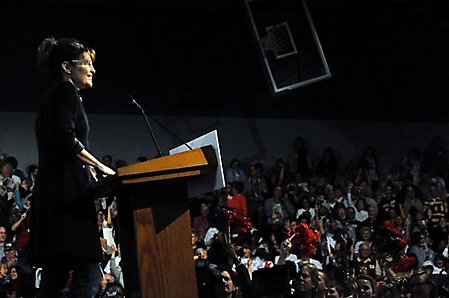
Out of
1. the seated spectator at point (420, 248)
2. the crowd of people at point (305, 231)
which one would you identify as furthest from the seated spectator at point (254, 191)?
the seated spectator at point (420, 248)

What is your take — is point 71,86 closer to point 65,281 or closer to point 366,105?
point 65,281

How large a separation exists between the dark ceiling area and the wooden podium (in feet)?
33.8

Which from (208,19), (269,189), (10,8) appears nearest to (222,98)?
(208,19)

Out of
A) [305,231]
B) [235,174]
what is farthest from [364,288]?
[235,174]

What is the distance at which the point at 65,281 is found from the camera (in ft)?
11.2

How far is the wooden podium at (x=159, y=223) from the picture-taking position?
137 inches

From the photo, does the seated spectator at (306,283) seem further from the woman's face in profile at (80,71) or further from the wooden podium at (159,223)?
the woman's face in profile at (80,71)

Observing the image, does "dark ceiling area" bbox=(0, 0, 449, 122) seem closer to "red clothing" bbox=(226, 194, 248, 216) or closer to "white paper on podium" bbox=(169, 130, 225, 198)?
"red clothing" bbox=(226, 194, 248, 216)

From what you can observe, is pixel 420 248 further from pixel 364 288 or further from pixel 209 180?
pixel 209 180

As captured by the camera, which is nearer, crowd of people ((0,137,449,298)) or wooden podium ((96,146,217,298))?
wooden podium ((96,146,217,298))

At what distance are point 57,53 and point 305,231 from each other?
637 centimetres

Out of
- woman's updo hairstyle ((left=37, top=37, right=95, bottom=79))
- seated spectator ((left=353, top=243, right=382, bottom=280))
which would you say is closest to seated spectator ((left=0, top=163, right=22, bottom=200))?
seated spectator ((left=353, top=243, right=382, bottom=280))

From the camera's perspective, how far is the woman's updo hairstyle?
11.7 ft

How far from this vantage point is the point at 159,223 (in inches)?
139
